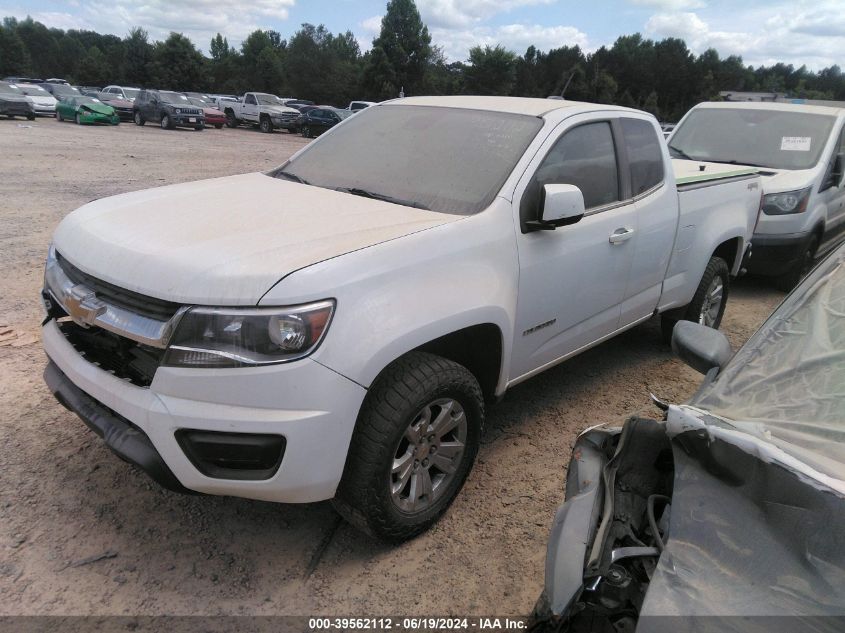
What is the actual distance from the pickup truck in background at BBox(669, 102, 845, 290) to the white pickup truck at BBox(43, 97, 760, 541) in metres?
3.58

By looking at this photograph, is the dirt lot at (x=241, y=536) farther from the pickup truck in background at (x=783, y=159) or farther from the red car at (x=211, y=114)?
the red car at (x=211, y=114)

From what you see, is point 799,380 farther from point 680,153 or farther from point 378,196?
point 680,153

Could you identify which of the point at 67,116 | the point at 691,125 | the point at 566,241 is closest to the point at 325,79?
the point at 67,116

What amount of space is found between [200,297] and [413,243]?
85 centimetres

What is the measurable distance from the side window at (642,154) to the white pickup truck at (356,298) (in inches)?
2.8

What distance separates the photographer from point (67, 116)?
2670 centimetres

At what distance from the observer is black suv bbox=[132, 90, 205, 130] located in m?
26.9

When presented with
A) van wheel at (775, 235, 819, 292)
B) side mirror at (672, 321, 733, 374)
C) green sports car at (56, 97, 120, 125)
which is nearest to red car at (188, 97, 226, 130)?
green sports car at (56, 97, 120, 125)

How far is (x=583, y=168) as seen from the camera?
3.55 meters

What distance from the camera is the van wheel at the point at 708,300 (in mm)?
4887

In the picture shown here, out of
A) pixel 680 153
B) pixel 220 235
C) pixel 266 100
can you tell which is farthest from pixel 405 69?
pixel 220 235

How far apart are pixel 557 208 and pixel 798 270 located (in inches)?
218

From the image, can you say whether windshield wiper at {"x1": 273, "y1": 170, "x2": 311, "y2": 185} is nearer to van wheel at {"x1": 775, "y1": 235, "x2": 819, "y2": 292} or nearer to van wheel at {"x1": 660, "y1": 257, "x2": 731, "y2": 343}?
van wheel at {"x1": 660, "y1": 257, "x2": 731, "y2": 343}

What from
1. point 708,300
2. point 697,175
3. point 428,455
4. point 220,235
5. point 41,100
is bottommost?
point 41,100
